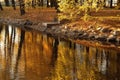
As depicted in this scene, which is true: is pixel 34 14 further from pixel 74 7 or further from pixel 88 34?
pixel 88 34

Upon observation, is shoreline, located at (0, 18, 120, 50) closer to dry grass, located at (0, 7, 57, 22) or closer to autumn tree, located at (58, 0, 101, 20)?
autumn tree, located at (58, 0, 101, 20)

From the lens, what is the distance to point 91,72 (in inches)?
975

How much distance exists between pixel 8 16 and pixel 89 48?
34343 millimetres

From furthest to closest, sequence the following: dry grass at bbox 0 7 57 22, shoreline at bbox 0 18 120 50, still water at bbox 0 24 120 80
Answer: dry grass at bbox 0 7 57 22 < shoreline at bbox 0 18 120 50 < still water at bbox 0 24 120 80

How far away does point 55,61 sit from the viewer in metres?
28.3

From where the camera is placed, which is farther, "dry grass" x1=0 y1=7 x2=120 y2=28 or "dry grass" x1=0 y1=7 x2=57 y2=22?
"dry grass" x1=0 y1=7 x2=57 y2=22

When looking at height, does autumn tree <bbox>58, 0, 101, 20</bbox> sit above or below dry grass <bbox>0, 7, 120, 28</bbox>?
above

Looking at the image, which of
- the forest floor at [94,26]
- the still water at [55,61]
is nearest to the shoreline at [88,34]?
the forest floor at [94,26]

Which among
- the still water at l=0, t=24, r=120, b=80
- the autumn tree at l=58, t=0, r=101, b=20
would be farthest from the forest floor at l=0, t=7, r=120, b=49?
the still water at l=0, t=24, r=120, b=80

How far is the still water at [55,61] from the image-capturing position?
23.7 m

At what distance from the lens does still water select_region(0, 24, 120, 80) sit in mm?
23719

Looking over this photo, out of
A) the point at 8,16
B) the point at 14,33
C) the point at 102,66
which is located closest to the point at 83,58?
the point at 102,66

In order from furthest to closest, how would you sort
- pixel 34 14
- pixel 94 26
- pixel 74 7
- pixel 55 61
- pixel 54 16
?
1. pixel 34 14
2. pixel 54 16
3. pixel 74 7
4. pixel 94 26
5. pixel 55 61

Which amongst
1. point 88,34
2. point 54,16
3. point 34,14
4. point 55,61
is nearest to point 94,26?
point 88,34
